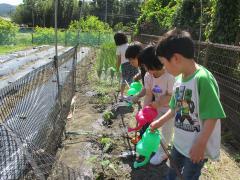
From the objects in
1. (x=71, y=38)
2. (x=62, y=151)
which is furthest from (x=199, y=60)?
(x=71, y=38)

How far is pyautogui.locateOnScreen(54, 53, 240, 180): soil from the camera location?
158 inches

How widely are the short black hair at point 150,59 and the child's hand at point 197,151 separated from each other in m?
1.38

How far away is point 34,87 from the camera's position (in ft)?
14.0

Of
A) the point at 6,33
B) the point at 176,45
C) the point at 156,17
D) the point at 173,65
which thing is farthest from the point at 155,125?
the point at 6,33

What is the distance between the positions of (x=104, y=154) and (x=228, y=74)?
8.87 feet

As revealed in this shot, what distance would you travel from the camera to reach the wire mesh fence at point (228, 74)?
5499 mm

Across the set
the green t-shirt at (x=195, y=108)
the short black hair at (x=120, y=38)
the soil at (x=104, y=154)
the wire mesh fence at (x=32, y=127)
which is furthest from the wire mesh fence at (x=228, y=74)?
the green t-shirt at (x=195, y=108)

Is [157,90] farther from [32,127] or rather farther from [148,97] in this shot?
[32,127]

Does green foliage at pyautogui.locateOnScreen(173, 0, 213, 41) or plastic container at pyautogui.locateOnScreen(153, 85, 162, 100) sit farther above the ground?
green foliage at pyautogui.locateOnScreen(173, 0, 213, 41)

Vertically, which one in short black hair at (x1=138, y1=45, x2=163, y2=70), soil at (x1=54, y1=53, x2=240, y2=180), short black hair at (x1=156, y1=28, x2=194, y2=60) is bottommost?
soil at (x1=54, y1=53, x2=240, y2=180)

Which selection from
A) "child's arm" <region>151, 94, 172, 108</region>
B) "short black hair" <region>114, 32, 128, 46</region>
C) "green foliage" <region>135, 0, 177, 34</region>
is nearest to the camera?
"child's arm" <region>151, 94, 172, 108</region>

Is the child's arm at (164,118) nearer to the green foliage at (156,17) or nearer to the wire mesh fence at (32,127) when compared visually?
the wire mesh fence at (32,127)

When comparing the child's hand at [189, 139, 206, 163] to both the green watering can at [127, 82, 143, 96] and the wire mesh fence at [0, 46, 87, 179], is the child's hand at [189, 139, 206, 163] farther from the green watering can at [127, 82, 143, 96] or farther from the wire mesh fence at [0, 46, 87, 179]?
A: the green watering can at [127, 82, 143, 96]

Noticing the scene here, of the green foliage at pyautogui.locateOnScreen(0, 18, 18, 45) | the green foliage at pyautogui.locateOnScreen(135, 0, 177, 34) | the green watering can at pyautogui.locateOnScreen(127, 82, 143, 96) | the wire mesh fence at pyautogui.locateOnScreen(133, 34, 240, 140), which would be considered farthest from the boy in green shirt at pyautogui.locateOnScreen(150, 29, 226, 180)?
the green foliage at pyautogui.locateOnScreen(0, 18, 18, 45)
